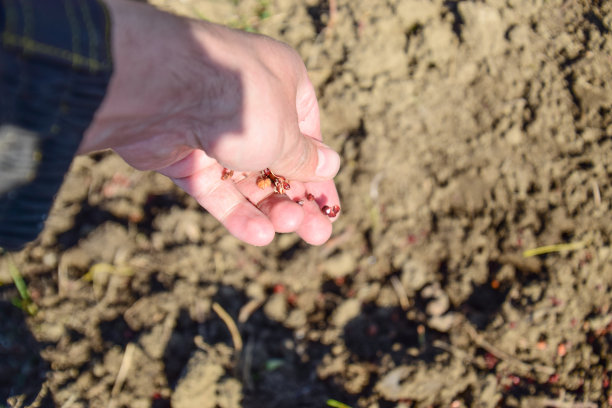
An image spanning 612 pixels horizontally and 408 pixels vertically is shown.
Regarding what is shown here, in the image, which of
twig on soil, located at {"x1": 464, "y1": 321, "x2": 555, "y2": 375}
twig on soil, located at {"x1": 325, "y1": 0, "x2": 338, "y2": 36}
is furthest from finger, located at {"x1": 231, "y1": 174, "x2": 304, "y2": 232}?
twig on soil, located at {"x1": 325, "y1": 0, "x2": 338, "y2": 36}

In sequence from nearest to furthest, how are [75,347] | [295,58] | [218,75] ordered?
1. [218,75]
2. [295,58]
3. [75,347]

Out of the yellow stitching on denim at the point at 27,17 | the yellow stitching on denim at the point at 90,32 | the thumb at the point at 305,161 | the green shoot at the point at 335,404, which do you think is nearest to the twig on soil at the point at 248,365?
the green shoot at the point at 335,404

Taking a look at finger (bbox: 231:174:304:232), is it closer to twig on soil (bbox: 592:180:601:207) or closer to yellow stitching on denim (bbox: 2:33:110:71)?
yellow stitching on denim (bbox: 2:33:110:71)

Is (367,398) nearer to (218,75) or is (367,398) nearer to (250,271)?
(250,271)

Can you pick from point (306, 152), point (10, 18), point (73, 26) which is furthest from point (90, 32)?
point (306, 152)

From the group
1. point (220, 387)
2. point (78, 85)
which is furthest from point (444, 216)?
point (78, 85)

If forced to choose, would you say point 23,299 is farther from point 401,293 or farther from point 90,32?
point 401,293
